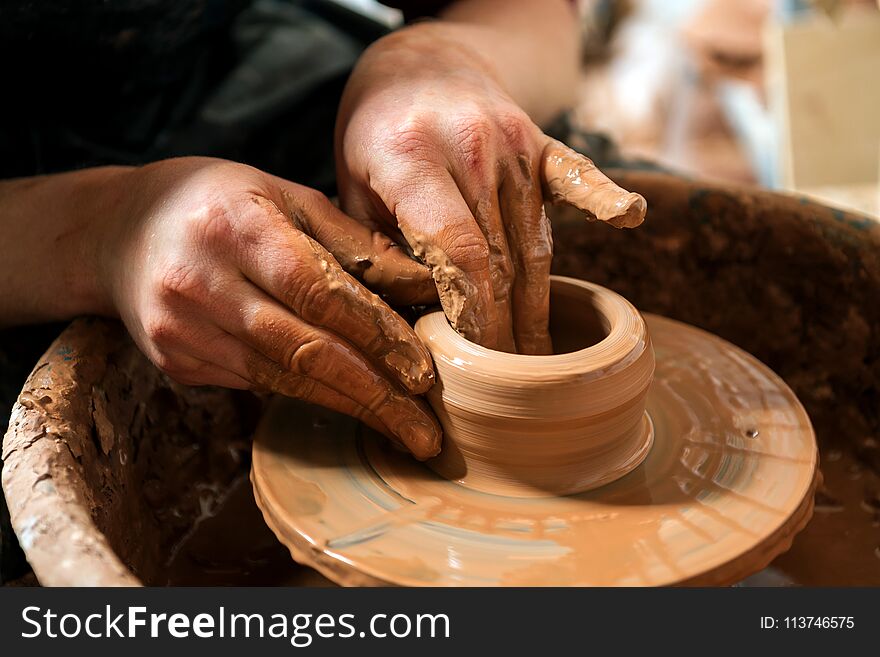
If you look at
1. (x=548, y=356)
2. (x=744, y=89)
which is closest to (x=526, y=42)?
(x=548, y=356)

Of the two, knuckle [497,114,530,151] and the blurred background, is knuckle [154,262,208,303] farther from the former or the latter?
the blurred background

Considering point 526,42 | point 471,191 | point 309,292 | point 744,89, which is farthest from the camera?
point 744,89

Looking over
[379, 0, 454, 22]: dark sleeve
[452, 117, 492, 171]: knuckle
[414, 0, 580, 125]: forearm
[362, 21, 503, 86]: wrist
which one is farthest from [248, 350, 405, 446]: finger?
[379, 0, 454, 22]: dark sleeve

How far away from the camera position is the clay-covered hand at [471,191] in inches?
41.8

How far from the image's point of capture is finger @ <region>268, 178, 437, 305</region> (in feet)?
3.67

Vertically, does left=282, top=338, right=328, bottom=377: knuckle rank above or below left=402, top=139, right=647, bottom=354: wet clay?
below

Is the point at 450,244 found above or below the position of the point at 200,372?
above

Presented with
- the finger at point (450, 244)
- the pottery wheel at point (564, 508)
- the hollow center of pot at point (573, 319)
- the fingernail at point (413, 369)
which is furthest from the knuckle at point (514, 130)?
the pottery wheel at point (564, 508)

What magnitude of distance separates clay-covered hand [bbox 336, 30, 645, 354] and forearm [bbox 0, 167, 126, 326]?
34cm

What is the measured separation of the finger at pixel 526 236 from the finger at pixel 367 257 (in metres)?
0.11

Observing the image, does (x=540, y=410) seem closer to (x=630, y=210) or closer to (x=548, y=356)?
(x=548, y=356)

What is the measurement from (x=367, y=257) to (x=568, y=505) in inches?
15.3

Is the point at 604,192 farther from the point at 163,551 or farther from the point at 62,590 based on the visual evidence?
the point at 163,551

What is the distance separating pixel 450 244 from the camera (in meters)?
1.05
